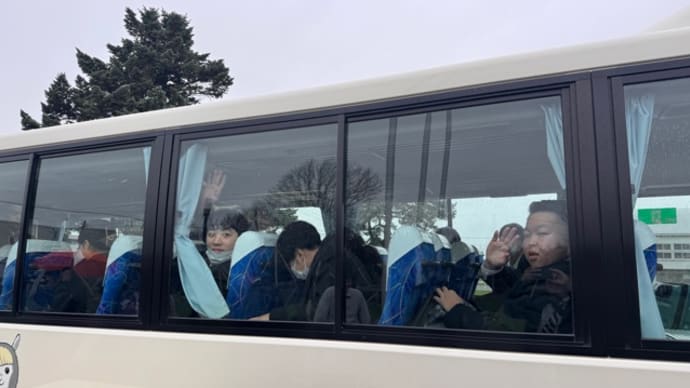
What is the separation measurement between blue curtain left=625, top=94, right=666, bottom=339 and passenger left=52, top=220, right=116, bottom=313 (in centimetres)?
282

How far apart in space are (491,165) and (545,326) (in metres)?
0.74

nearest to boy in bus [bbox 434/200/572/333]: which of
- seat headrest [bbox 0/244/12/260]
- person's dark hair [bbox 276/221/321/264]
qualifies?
person's dark hair [bbox 276/221/321/264]

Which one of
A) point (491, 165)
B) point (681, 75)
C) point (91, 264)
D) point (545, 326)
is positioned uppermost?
point (681, 75)

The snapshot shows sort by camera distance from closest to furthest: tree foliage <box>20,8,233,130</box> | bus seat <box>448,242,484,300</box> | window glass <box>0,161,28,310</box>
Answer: bus seat <box>448,242,484,300</box>
window glass <box>0,161,28,310</box>
tree foliage <box>20,8,233,130</box>

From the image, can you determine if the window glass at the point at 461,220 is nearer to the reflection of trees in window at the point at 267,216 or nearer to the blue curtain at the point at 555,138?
the blue curtain at the point at 555,138

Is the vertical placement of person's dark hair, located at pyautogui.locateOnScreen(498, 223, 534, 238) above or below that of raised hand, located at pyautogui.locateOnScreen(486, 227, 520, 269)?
above

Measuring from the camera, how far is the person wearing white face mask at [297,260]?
8.93 feet

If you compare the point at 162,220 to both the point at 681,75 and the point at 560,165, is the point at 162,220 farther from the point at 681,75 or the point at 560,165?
the point at 681,75

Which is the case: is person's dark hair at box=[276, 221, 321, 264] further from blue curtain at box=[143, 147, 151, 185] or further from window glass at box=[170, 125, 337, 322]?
blue curtain at box=[143, 147, 151, 185]

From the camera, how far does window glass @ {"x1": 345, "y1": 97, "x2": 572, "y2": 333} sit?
7.53 feet

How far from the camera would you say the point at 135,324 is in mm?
3023

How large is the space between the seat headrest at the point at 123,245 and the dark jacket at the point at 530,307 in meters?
1.87

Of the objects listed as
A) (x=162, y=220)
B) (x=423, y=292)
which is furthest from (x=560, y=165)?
(x=162, y=220)

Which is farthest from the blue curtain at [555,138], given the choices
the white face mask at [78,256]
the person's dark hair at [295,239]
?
the white face mask at [78,256]
